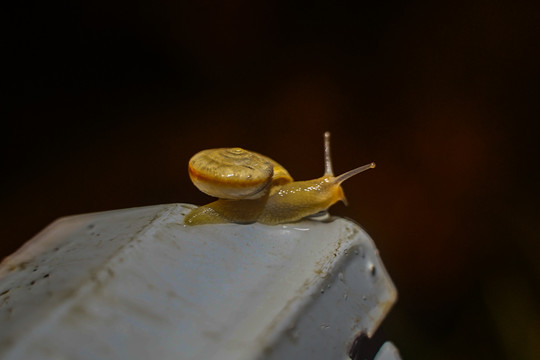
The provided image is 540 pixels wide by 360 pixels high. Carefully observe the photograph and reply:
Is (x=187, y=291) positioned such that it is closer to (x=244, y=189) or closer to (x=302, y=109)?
(x=244, y=189)

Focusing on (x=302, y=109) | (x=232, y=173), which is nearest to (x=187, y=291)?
(x=232, y=173)

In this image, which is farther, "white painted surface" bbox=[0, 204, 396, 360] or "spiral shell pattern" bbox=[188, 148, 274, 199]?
"spiral shell pattern" bbox=[188, 148, 274, 199]

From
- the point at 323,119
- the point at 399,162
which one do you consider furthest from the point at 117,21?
the point at 399,162

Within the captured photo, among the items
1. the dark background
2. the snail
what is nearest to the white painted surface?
the snail

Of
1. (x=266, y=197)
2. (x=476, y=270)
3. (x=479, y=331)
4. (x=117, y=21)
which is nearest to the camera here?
(x=266, y=197)

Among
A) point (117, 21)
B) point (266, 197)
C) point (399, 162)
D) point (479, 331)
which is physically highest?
point (117, 21)

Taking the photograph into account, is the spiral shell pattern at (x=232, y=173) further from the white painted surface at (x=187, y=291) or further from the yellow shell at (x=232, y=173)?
the white painted surface at (x=187, y=291)

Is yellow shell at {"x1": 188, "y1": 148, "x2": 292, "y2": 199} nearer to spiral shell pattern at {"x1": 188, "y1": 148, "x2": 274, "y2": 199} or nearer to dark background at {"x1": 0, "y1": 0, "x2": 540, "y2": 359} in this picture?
spiral shell pattern at {"x1": 188, "y1": 148, "x2": 274, "y2": 199}

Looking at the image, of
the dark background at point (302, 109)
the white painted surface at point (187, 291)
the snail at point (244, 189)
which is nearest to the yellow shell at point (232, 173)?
the snail at point (244, 189)

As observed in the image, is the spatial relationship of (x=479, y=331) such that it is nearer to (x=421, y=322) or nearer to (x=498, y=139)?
(x=421, y=322)
